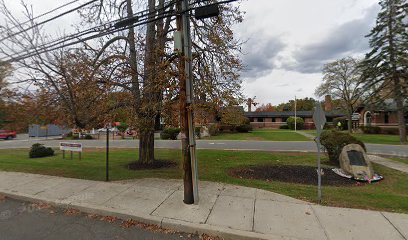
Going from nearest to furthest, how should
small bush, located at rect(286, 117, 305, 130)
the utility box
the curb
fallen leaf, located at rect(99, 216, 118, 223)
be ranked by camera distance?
the curb, fallen leaf, located at rect(99, 216, 118, 223), the utility box, small bush, located at rect(286, 117, 305, 130)

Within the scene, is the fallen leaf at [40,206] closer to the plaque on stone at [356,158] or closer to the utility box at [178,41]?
the utility box at [178,41]

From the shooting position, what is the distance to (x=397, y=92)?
20.8 meters

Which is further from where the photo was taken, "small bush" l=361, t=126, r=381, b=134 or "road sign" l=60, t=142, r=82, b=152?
"small bush" l=361, t=126, r=381, b=134

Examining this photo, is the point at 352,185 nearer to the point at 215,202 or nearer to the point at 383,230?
the point at 383,230

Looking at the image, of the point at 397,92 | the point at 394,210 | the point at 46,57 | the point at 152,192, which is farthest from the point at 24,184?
the point at 397,92

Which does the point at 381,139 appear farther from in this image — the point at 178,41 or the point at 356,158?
the point at 178,41

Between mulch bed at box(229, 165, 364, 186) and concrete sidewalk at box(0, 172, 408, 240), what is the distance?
1879mm

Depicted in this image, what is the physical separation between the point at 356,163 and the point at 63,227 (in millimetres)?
Result: 9397

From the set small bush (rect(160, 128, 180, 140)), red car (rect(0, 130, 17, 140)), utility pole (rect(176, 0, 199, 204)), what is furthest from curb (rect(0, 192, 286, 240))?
red car (rect(0, 130, 17, 140))

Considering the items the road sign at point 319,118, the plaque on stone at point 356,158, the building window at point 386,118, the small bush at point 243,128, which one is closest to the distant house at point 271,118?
the building window at point 386,118

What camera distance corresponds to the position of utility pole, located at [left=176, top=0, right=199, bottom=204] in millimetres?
5273

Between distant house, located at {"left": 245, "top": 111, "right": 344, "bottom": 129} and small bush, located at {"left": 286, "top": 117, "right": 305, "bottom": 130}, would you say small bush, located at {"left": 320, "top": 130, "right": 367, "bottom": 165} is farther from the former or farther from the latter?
distant house, located at {"left": 245, "top": 111, "right": 344, "bottom": 129}

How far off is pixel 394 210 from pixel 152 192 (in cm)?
605

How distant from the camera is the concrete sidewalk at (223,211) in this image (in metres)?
4.06
